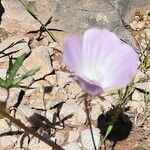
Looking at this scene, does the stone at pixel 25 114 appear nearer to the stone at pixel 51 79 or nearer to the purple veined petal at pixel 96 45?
the stone at pixel 51 79

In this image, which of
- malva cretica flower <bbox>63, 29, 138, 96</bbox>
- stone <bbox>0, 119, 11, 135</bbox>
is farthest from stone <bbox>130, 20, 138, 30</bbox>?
malva cretica flower <bbox>63, 29, 138, 96</bbox>

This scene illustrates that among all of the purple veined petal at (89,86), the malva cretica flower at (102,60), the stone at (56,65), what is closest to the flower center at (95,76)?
the malva cretica flower at (102,60)

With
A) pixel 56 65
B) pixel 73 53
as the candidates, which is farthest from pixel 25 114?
pixel 73 53

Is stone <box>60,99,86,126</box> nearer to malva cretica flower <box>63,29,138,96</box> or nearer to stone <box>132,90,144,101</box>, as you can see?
stone <box>132,90,144,101</box>

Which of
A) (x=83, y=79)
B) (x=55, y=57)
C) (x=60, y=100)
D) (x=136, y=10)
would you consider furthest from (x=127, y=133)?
(x=83, y=79)

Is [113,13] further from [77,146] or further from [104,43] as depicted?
[104,43]

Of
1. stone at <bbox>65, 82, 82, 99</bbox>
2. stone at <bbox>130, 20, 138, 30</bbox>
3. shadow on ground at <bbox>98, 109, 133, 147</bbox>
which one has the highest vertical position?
stone at <bbox>130, 20, 138, 30</bbox>

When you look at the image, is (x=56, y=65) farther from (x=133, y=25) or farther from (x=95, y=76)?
(x=95, y=76)
